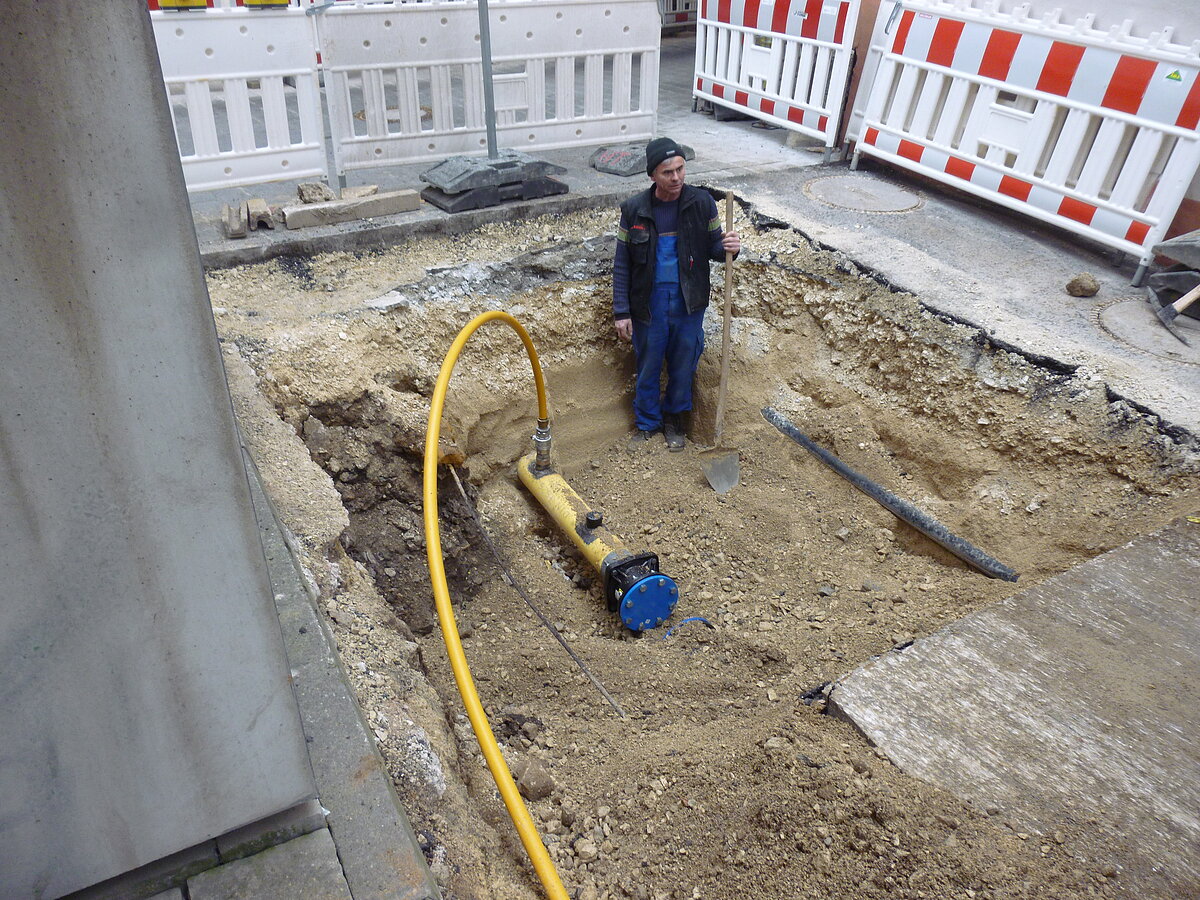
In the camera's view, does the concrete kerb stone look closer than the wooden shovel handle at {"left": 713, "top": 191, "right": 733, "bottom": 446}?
No

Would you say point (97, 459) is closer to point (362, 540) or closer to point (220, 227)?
point (362, 540)

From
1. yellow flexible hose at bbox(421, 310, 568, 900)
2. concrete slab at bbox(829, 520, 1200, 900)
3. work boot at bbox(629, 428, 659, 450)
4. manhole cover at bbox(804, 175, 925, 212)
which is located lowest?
work boot at bbox(629, 428, 659, 450)

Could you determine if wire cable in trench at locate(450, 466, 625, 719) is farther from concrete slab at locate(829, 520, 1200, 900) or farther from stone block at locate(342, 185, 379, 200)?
stone block at locate(342, 185, 379, 200)

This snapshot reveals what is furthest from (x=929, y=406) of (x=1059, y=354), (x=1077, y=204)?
(x=1077, y=204)

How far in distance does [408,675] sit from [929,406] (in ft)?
10.6

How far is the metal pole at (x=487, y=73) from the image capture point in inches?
209

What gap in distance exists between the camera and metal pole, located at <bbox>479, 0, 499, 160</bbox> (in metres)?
5.30

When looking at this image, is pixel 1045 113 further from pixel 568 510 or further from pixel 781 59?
pixel 568 510

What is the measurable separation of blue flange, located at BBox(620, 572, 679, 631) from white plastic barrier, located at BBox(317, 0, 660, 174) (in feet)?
14.2

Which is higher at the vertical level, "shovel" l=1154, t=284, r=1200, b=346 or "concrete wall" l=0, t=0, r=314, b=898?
"concrete wall" l=0, t=0, r=314, b=898

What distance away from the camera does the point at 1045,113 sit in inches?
198

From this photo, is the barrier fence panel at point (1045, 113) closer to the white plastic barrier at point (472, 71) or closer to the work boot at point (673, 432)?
the white plastic barrier at point (472, 71)

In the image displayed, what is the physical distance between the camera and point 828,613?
138 inches

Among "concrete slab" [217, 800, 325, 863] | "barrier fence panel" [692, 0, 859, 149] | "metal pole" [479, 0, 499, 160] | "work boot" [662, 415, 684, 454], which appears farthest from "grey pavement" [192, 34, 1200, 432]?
"concrete slab" [217, 800, 325, 863]
